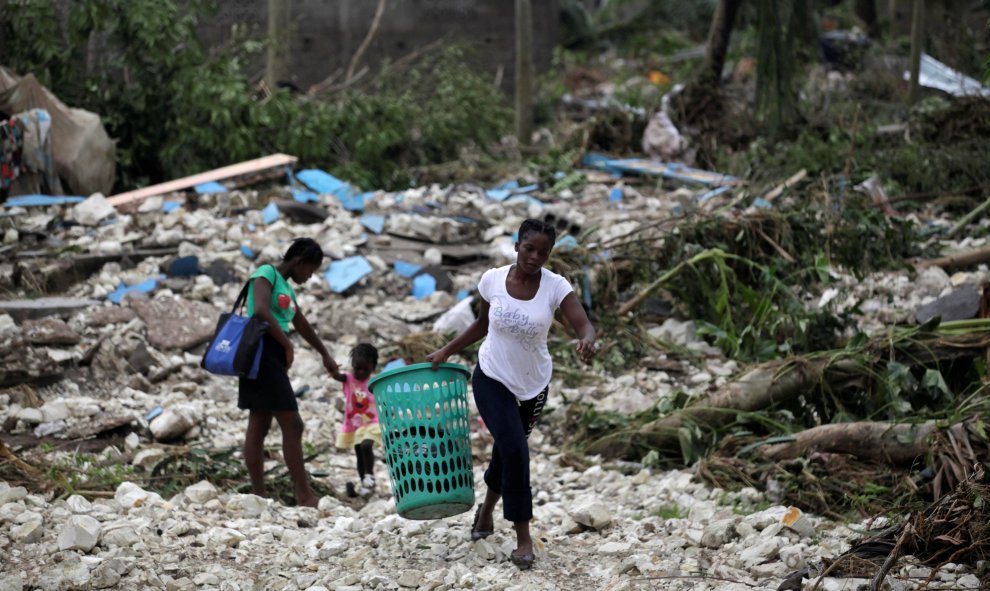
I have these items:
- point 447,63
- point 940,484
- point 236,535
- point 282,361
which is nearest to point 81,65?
point 447,63

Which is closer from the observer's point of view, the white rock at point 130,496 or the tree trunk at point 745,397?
the white rock at point 130,496

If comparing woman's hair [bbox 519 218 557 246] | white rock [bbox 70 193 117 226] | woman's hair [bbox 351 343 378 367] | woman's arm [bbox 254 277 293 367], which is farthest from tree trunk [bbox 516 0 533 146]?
woman's hair [bbox 519 218 557 246]

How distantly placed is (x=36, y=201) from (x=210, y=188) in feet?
4.81

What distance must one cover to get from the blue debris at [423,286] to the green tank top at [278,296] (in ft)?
11.2

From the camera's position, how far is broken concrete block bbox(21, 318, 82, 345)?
661 centimetres

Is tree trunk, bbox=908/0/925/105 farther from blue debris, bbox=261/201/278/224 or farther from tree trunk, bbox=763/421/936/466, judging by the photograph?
tree trunk, bbox=763/421/936/466

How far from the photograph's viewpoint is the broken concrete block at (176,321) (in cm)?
710

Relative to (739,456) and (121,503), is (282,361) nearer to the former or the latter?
(121,503)

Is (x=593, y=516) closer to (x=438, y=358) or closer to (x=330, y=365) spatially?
(x=438, y=358)

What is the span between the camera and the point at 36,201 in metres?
9.26

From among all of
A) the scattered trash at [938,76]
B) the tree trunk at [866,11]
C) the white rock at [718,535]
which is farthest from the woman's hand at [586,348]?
the tree trunk at [866,11]

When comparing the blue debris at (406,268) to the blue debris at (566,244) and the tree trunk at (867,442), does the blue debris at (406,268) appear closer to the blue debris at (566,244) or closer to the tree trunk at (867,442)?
the blue debris at (566,244)

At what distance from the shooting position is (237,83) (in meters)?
10.8

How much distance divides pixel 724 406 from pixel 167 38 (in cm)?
744
